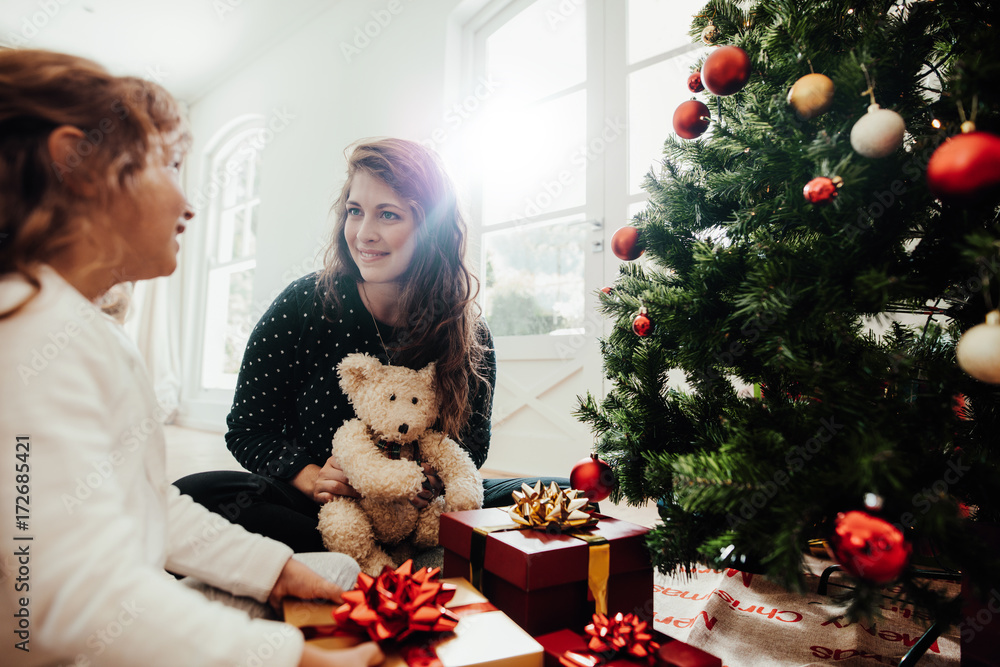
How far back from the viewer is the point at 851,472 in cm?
44

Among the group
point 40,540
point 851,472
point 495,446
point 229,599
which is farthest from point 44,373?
point 495,446

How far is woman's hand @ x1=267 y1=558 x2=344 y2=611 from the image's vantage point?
579 millimetres

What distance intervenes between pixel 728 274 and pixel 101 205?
66 centimetres

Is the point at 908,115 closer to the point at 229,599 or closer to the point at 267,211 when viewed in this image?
the point at 229,599

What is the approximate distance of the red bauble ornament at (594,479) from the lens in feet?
2.34

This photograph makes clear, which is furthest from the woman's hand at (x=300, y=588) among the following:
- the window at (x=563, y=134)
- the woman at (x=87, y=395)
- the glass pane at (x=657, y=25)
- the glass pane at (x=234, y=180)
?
the glass pane at (x=234, y=180)

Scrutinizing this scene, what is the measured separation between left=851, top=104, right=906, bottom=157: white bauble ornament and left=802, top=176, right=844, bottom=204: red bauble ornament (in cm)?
4

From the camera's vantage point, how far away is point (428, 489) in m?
0.90

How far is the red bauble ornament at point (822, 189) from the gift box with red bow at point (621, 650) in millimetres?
467

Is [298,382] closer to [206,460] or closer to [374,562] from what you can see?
[374,562]

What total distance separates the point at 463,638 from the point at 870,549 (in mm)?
376

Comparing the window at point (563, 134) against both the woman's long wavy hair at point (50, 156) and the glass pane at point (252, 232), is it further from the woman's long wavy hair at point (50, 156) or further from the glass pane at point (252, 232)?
the glass pane at point (252, 232)

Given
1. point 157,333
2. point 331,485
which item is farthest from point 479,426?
point 157,333

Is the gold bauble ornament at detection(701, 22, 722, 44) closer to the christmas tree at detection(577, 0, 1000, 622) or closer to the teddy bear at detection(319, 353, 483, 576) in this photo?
the christmas tree at detection(577, 0, 1000, 622)
